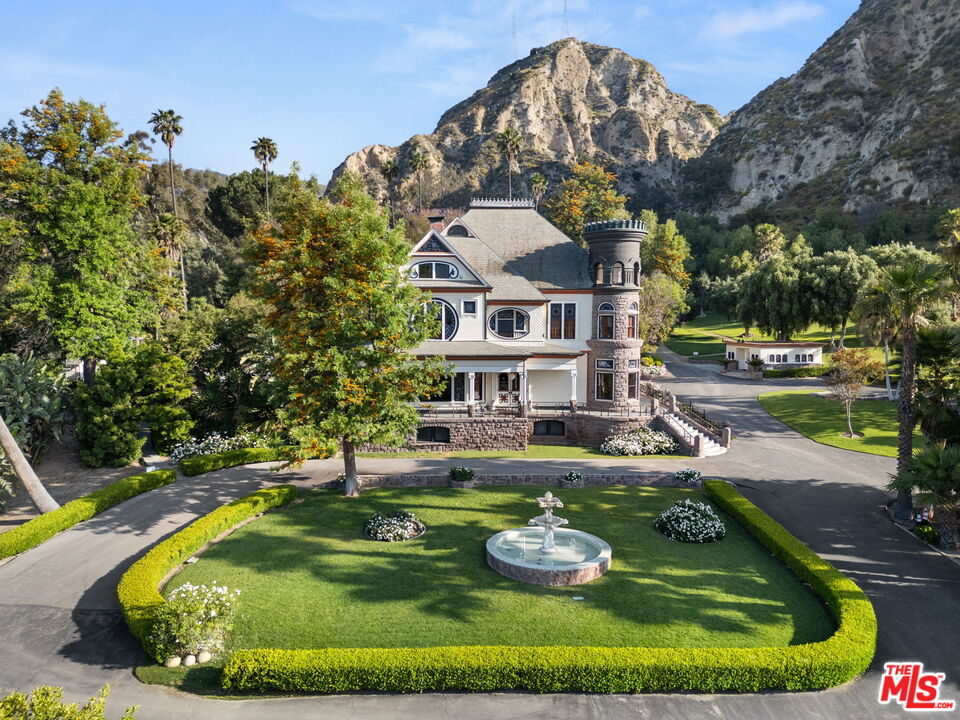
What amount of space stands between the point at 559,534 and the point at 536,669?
805 centimetres

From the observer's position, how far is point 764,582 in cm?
1694

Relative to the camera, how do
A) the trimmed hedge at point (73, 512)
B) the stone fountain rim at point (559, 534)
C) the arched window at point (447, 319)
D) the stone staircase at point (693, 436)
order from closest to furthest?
the stone fountain rim at point (559, 534), the trimmed hedge at point (73, 512), the stone staircase at point (693, 436), the arched window at point (447, 319)

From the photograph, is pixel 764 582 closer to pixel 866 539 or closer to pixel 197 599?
pixel 866 539

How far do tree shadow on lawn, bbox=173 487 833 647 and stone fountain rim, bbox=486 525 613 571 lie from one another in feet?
1.71

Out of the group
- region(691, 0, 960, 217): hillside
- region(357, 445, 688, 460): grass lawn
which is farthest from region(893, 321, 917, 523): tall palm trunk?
region(691, 0, 960, 217): hillside

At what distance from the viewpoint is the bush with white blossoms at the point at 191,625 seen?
13.1 meters

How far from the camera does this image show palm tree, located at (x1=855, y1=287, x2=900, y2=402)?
23505 mm

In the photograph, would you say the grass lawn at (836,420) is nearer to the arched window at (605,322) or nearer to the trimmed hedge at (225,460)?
the arched window at (605,322)

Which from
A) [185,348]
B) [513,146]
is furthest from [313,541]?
[513,146]

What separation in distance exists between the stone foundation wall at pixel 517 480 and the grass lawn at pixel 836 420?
1390 cm

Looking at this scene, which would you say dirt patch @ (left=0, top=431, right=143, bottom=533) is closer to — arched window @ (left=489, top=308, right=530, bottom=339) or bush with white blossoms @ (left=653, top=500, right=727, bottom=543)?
arched window @ (left=489, top=308, right=530, bottom=339)

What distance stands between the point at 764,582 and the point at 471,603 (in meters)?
9.31

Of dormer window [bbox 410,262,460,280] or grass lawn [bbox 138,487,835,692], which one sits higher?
dormer window [bbox 410,262,460,280]
